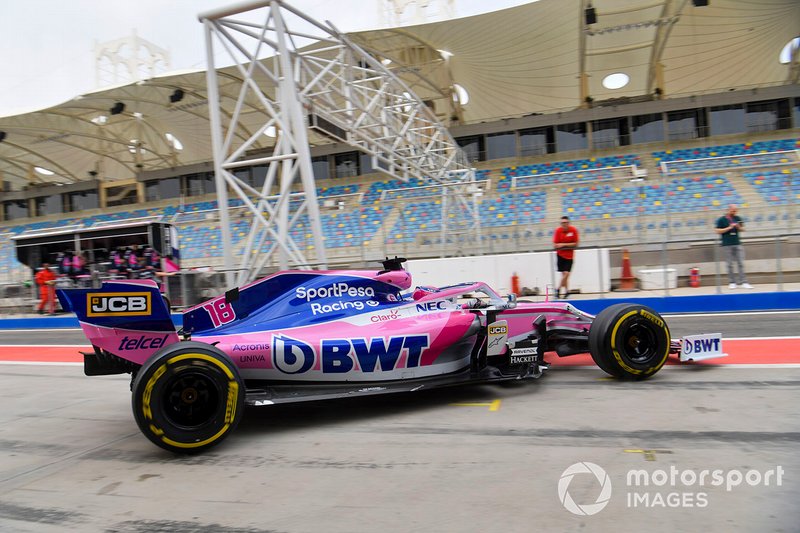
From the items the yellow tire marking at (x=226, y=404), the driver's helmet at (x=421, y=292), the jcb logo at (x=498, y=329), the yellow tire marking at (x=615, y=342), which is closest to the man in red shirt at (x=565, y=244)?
the yellow tire marking at (x=615, y=342)

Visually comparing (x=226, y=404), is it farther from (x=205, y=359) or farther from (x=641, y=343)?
(x=641, y=343)

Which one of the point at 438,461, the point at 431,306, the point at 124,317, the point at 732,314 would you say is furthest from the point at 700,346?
the point at 124,317

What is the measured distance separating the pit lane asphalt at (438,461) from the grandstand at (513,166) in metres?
6.74

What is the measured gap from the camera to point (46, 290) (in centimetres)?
1683

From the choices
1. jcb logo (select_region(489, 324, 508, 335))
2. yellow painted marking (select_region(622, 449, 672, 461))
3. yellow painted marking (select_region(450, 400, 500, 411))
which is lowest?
yellow painted marking (select_region(622, 449, 672, 461))

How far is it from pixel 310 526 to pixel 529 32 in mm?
29699

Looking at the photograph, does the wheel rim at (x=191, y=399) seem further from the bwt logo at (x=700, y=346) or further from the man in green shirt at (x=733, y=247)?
the man in green shirt at (x=733, y=247)

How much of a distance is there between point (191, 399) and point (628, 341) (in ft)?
13.1

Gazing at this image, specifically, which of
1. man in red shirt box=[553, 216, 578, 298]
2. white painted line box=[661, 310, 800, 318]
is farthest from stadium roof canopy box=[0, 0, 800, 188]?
white painted line box=[661, 310, 800, 318]

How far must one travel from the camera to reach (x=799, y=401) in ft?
13.7

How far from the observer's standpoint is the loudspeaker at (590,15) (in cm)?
2481
